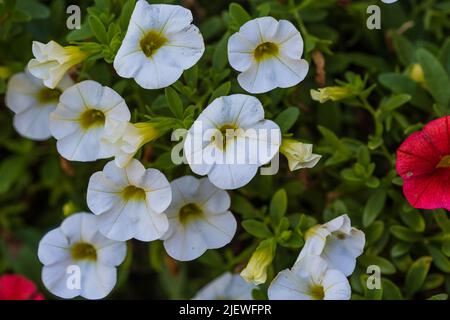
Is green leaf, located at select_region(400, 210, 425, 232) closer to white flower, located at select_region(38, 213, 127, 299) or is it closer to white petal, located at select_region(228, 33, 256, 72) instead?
white petal, located at select_region(228, 33, 256, 72)

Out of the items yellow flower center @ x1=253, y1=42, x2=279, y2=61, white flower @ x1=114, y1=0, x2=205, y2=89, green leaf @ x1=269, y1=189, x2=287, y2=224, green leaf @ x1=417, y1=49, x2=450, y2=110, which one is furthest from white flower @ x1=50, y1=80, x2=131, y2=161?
green leaf @ x1=417, y1=49, x2=450, y2=110

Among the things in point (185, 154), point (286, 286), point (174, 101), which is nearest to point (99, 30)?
point (174, 101)

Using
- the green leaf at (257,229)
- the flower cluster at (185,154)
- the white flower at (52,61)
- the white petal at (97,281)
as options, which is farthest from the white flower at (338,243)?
the white flower at (52,61)

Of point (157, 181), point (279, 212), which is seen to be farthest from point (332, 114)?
point (157, 181)

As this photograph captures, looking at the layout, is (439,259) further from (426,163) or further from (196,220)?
(196,220)

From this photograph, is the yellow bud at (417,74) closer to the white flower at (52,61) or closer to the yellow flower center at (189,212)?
the yellow flower center at (189,212)
